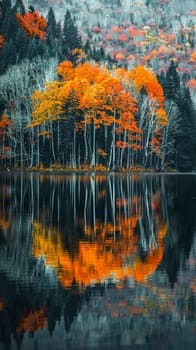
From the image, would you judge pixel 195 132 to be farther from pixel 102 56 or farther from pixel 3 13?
pixel 3 13

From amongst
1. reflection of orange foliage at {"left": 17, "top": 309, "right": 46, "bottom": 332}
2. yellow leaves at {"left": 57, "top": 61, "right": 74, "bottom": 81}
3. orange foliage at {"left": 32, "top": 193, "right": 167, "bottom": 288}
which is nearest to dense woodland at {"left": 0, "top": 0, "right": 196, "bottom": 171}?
yellow leaves at {"left": 57, "top": 61, "right": 74, "bottom": 81}

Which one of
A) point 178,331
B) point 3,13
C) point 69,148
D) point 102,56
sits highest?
point 3,13

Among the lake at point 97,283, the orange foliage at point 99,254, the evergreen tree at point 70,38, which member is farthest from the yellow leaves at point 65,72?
the orange foliage at point 99,254

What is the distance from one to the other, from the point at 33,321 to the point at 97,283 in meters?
2.37

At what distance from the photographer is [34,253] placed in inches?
543

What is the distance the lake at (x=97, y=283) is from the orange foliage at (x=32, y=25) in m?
82.5

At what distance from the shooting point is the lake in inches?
308

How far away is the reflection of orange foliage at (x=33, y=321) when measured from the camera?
8016 millimetres

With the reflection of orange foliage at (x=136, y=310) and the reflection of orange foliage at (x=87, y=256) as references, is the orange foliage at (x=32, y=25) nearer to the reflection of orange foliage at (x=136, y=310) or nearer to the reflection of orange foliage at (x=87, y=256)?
the reflection of orange foliage at (x=87, y=256)

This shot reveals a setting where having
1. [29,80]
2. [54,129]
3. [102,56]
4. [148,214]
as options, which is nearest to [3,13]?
[102,56]

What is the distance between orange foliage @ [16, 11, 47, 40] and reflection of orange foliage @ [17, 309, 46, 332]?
92870 millimetres

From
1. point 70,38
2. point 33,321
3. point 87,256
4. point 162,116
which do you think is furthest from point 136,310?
point 70,38

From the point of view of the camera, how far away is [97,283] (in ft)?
34.4

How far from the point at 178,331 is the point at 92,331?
3.88ft
